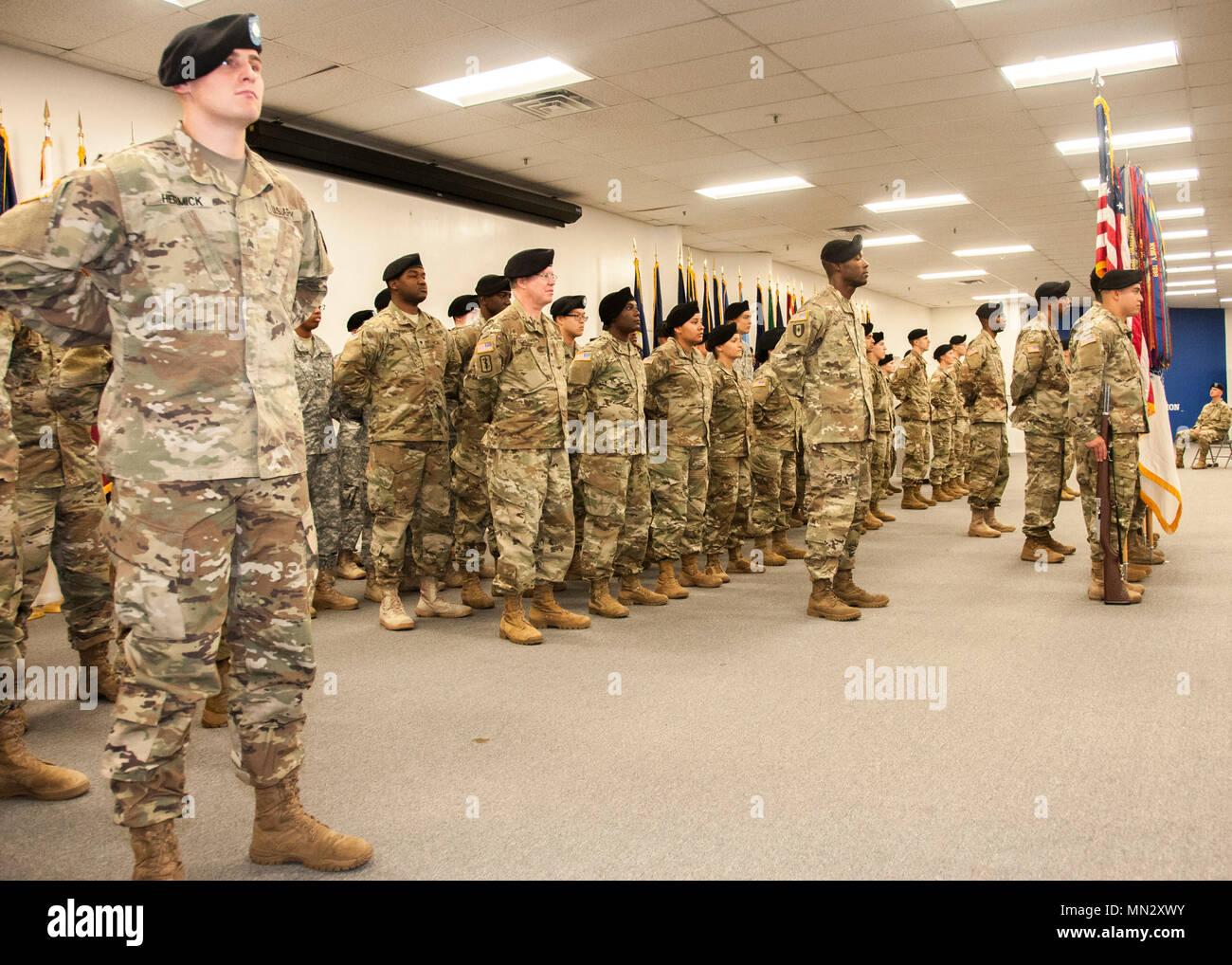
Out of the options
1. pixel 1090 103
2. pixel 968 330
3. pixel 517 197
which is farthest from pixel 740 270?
pixel 968 330

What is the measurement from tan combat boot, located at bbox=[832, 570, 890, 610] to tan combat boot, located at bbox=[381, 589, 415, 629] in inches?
80.5

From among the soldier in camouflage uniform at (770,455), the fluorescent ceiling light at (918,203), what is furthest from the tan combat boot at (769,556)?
the fluorescent ceiling light at (918,203)

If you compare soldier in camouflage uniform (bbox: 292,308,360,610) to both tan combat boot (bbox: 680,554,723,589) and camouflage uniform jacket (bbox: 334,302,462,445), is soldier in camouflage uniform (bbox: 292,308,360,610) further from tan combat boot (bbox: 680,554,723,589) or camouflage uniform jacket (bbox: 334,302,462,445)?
tan combat boot (bbox: 680,554,723,589)

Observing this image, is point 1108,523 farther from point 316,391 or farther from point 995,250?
point 995,250

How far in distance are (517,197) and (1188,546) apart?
5.84 meters

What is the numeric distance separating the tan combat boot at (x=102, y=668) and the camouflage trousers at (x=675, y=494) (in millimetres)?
2649

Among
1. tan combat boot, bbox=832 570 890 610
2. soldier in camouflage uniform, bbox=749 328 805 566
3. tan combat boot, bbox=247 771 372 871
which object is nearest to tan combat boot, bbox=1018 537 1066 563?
soldier in camouflage uniform, bbox=749 328 805 566

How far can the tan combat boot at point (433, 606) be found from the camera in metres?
4.50

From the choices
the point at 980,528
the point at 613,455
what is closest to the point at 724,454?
the point at 613,455

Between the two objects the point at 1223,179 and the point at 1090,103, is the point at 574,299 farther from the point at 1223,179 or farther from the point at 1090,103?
the point at 1223,179

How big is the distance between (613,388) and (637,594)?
1.06m

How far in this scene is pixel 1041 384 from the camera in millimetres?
5707

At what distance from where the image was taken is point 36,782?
2.35 meters

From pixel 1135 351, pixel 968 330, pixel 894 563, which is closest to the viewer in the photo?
pixel 1135 351
